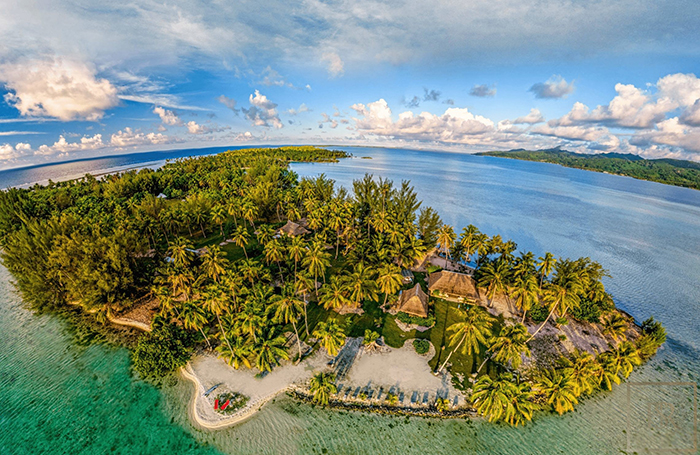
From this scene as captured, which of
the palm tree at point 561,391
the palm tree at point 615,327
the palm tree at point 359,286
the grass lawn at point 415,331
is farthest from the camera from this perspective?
the palm tree at point 359,286

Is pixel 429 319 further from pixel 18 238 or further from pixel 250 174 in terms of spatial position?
pixel 250 174

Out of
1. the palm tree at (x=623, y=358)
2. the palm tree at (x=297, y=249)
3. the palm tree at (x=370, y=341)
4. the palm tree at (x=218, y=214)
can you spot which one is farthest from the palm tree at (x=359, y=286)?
the palm tree at (x=218, y=214)

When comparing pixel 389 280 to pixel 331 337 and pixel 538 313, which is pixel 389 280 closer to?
pixel 331 337

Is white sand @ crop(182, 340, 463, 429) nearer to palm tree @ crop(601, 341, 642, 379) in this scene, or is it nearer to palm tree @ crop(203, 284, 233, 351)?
palm tree @ crop(203, 284, 233, 351)

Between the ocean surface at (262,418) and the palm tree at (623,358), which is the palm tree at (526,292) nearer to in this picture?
the palm tree at (623,358)

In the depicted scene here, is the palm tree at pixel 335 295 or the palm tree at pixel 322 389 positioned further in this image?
the palm tree at pixel 335 295

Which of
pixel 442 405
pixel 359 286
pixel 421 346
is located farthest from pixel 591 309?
pixel 359 286
